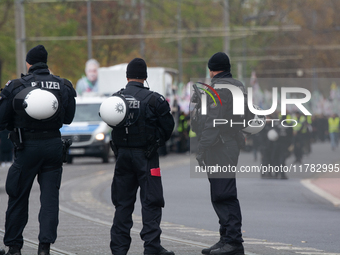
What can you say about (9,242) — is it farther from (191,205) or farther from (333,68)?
(333,68)

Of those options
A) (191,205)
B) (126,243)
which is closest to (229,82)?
(126,243)

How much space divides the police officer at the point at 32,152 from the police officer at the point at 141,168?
569mm

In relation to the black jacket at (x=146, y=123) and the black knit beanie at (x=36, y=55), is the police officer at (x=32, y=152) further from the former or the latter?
the black jacket at (x=146, y=123)

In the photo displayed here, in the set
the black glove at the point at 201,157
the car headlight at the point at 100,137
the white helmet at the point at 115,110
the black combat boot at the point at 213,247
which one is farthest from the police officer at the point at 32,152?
the car headlight at the point at 100,137

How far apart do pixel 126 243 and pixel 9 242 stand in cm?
107

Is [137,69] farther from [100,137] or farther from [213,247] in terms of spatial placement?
[100,137]

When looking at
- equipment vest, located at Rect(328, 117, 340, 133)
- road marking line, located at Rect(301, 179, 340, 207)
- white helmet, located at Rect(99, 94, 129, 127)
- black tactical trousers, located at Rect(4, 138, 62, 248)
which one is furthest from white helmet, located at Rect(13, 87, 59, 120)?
equipment vest, located at Rect(328, 117, 340, 133)

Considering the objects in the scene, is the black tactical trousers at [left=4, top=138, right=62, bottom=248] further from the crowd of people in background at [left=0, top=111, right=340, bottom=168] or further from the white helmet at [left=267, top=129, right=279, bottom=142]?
the white helmet at [left=267, top=129, right=279, bottom=142]

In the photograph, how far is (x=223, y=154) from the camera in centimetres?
709

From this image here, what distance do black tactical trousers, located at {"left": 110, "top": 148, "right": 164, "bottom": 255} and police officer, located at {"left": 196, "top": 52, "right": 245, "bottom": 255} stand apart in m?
0.59

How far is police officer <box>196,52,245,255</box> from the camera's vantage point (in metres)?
6.94

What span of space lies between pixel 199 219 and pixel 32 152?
426 centimetres

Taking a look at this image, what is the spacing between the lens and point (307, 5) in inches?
2071

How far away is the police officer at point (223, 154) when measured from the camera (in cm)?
694
